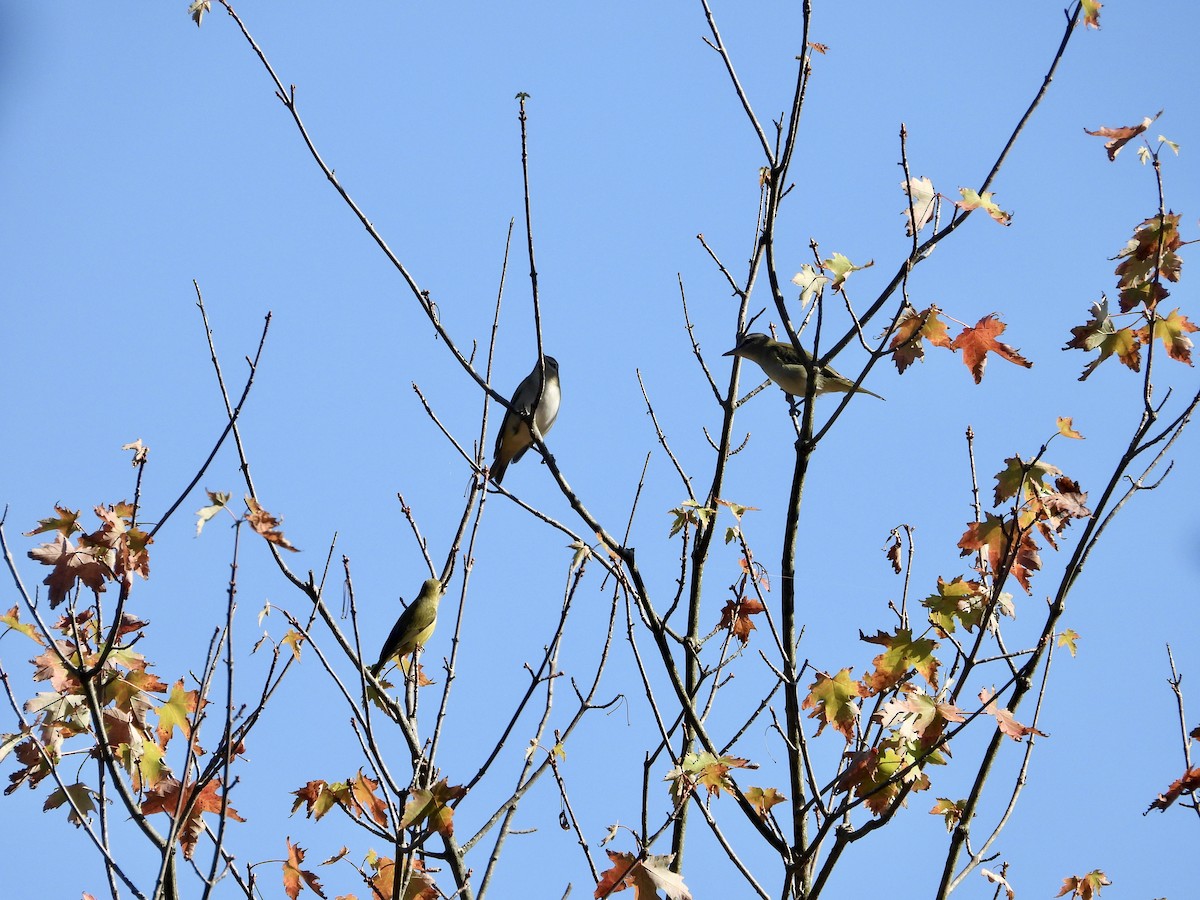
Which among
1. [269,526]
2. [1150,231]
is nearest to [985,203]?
[1150,231]

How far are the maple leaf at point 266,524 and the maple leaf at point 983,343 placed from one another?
2.23 m

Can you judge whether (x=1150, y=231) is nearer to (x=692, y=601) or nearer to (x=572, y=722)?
(x=692, y=601)

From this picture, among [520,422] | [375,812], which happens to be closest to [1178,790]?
[375,812]

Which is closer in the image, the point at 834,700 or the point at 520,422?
the point at 834,700

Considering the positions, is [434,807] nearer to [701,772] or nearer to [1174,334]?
[701,772]

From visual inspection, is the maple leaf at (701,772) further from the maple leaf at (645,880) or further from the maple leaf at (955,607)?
the maple leaf at (955,607)

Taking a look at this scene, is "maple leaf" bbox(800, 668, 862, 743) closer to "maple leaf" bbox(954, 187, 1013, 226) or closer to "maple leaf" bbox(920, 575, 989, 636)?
"maple leaf" bbox(920, 575, 989, 636)

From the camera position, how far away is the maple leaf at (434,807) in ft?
12.3

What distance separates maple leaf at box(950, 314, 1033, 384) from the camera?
3.85m

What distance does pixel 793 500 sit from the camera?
390cm

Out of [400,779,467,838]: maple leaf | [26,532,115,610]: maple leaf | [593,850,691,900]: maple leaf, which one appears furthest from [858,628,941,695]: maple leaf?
[26,532,115,610]: maple leaf

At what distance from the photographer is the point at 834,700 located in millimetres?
4168

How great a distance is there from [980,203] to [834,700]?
1776 millimetres

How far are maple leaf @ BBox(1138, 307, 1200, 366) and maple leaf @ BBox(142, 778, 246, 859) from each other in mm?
3372
